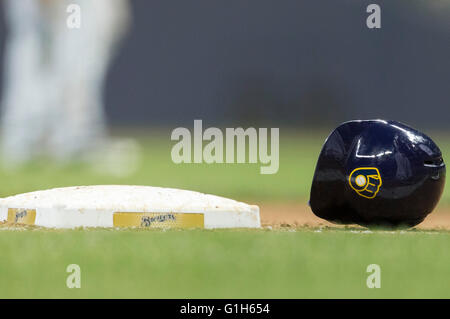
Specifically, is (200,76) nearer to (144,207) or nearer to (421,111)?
(421,111)

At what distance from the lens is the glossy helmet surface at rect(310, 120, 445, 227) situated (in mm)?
8516

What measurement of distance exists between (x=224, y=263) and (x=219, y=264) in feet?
0.16

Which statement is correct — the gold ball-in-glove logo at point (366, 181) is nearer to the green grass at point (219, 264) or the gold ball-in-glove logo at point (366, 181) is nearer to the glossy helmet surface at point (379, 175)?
the glossy helmet surface at point (379, 175)

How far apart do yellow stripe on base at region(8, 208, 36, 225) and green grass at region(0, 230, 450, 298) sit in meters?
0.92

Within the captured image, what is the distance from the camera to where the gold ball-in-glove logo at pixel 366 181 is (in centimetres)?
853

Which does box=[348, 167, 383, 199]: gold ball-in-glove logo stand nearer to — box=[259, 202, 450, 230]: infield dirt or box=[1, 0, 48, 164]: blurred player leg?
box=[259, 202, 450, 230]: infield dirt

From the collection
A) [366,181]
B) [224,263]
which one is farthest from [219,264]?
[366,181]

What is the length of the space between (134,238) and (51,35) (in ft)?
56.9

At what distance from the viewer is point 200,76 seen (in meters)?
36.1

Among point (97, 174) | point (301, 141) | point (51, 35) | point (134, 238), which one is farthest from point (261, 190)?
point (301, 141)

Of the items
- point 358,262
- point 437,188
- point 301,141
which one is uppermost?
point 301,141

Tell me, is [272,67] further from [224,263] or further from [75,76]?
[224,263]

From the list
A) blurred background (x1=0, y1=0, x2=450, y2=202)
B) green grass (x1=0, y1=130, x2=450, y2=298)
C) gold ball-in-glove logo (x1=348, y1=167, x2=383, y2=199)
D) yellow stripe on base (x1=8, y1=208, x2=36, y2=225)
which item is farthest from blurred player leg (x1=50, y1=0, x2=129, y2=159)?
gold ball-in-glove logo (x1=348, y1=167, x2=383, y2=199)

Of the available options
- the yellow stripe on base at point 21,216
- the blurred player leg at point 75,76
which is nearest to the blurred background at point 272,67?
the blurred player leg at point 75,76
